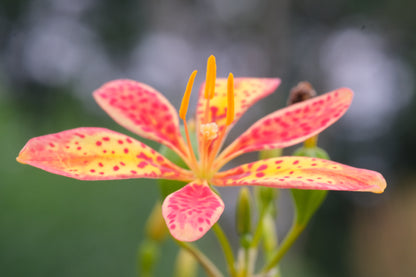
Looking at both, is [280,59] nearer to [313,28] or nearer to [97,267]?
[313,28]

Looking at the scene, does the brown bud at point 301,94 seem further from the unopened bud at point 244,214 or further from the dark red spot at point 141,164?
the dark red spot at point 141,164

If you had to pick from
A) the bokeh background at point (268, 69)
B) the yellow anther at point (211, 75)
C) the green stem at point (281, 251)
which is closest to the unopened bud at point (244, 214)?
the green stem at point (281, 251)

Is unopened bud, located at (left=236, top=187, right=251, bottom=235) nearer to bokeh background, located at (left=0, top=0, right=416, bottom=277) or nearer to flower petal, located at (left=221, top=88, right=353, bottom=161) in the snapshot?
flower petal, located at (left=221, top=88, right=353, bottom=161)

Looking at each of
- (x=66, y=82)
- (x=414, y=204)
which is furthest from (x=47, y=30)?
(x=414, y=204)

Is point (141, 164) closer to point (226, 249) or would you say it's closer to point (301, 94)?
point (226, 249)

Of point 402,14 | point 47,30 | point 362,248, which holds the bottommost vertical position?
point 362,248

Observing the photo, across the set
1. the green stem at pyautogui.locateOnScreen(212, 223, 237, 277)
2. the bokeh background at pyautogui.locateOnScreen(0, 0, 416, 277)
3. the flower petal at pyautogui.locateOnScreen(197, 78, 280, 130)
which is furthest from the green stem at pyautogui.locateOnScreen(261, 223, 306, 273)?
the bokeh background at pyautogui.locateOnScreen(0, 0, 416, 277)
